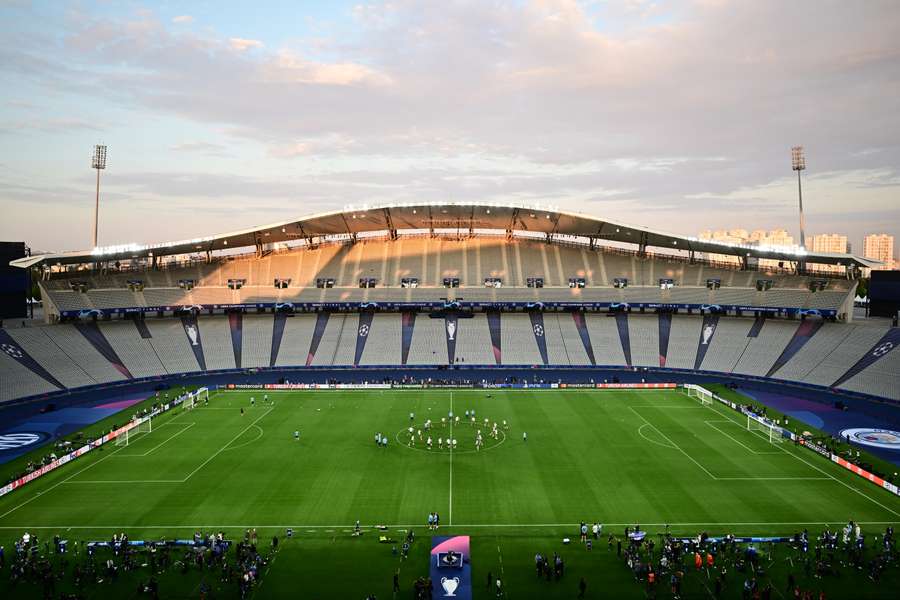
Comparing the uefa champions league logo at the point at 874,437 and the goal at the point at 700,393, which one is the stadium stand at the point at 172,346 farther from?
the uefa champions league logo at the point at 874,437

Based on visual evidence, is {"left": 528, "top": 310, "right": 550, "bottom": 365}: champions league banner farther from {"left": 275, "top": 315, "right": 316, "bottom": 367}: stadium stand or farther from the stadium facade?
{"left": 275, "top": 315, "right": 316, "bottom": 367}: stadium stand

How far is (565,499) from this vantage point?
35.7 meters

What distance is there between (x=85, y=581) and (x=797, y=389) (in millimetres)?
59940

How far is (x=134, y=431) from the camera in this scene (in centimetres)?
4859

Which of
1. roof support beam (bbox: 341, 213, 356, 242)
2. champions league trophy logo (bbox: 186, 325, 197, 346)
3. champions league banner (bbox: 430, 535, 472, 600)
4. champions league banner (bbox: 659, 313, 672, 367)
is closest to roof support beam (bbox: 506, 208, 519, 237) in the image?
roof support beam (bbox: 341, 213, 356, 242)

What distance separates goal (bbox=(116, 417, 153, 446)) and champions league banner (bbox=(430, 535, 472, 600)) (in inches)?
1185

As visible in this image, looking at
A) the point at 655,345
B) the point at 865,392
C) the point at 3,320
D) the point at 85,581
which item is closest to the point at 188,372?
the point at 3,320

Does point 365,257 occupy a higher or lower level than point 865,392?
higher

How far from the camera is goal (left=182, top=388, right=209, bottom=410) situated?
57.1 meters

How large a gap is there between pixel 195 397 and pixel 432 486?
3260 cm

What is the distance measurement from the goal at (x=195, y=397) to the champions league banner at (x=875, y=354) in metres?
60.3

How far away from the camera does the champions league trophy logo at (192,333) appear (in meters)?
73.2

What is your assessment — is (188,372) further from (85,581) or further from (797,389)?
(797,389)

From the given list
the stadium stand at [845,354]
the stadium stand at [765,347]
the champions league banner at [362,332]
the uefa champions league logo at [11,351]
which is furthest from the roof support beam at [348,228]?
the stadium stand at [845,354]
